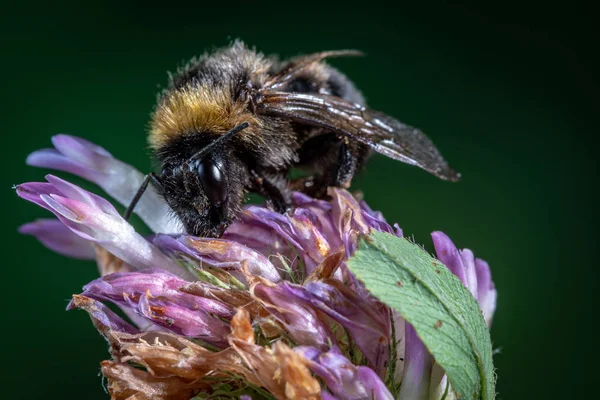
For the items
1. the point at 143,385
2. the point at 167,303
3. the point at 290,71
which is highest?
the point at 290,71

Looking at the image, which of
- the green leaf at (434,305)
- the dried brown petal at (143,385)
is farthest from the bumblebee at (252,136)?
the green leaf at (434,305)

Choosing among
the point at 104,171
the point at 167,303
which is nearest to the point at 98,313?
the point at 167,303

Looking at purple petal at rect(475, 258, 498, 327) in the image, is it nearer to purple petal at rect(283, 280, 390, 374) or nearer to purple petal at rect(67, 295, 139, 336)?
purple petal at rect(283, 280, 390, 374)

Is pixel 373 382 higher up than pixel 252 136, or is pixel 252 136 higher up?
pixel 252 136

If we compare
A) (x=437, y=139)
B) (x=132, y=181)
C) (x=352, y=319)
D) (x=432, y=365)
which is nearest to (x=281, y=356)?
(x=352, y=319)

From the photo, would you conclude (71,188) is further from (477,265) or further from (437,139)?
(437,139)

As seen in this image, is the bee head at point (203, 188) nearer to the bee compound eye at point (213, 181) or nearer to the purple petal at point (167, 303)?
the bee compound eye at point (213, 181)

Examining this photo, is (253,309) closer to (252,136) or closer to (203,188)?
(203,188)

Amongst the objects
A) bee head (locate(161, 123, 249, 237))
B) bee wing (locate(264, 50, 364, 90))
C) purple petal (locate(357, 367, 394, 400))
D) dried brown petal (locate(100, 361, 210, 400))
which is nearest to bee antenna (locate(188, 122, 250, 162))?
bee head (locate(161, 123, 249, 237))
